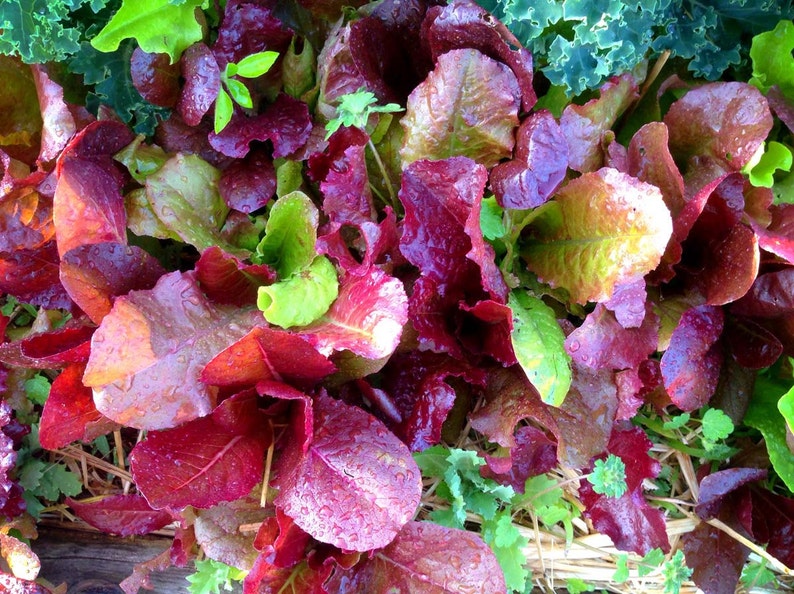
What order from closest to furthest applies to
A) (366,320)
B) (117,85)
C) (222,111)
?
(366,320), (222,111), (117,85)

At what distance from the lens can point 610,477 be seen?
1.01 metres

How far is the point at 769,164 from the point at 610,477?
21.5 inches

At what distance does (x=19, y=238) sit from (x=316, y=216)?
48 cm

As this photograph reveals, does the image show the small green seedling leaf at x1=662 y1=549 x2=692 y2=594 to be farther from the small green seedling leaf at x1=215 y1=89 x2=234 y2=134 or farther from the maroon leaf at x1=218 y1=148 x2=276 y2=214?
the small green seedling leaf at x1=215 y1=89 x2=234 y2=134

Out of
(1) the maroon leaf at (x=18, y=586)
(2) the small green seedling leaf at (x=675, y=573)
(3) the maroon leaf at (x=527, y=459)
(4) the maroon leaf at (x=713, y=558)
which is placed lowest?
(4) the maroon leaf at (x=713, y=558)

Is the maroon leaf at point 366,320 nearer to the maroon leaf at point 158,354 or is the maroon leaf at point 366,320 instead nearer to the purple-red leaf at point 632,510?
the maroon leaf at point 158,354

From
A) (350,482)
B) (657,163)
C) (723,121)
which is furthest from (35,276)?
(723,121)

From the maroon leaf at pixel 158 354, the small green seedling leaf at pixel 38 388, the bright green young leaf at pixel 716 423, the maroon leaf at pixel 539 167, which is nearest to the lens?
the maroon leaf at pixel 158 354

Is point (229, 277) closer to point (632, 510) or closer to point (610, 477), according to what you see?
point (610, 477)

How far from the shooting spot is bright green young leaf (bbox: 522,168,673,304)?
891 mm

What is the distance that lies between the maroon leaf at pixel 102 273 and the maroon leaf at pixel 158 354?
59mm

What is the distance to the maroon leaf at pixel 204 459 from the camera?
0.95m

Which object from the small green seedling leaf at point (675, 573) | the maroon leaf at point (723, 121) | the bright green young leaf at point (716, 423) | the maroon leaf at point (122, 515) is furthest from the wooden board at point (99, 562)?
the maroon leaf at point (723, 121)

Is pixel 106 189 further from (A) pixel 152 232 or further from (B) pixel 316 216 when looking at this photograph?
(B) pixel 316 216
